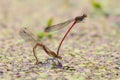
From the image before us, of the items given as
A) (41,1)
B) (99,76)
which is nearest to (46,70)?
(99,76)

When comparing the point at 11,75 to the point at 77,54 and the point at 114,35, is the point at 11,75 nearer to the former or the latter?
the point at 77,54

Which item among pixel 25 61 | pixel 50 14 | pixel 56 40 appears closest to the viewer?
pixel 25 61

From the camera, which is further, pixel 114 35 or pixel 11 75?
pixel 114 35

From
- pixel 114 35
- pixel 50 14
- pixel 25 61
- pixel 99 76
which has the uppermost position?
pixel 50 14

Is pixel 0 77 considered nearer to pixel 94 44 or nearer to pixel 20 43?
pixel 20 43

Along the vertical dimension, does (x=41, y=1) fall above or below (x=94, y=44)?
above

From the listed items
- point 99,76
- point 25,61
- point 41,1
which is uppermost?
point 41,1

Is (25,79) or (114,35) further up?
(114,35)

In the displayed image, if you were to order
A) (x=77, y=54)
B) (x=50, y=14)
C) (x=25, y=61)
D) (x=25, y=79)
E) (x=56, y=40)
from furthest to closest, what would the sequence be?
(x=50, y=14), (x=56, y=40), (x=77, y=54), (x=25, y=61), (x=25, y=79)

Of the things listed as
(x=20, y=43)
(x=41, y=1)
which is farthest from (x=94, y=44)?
(x=41, y=1)
